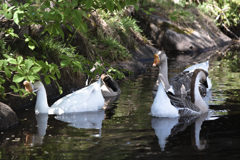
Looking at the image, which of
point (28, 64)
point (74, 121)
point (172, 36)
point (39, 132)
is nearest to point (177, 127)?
point (74, 121)

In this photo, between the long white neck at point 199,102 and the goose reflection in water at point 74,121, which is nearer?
the goose reflection in water at point 74,121

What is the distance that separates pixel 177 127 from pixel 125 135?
1006 millimetres

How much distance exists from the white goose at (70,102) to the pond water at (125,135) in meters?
0.20

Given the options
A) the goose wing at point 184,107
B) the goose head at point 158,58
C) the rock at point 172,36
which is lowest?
the goose wing at point 184,107

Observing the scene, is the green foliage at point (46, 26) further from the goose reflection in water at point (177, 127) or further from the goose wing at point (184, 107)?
the goose wing at point (184, 107)

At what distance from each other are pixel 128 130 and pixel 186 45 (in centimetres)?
1468

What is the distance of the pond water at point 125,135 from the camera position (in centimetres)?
434

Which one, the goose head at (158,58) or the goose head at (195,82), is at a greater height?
the goose head at (158,58)

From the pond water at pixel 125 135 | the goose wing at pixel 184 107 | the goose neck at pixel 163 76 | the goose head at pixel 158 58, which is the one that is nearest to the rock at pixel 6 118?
the pond water at pixel 125 135

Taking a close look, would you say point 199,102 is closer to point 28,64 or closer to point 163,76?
point 163,76

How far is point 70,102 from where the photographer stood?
6785mm

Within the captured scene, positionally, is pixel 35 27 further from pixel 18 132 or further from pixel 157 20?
pixel 157 20

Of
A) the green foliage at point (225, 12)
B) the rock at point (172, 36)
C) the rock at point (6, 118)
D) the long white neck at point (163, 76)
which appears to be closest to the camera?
the rock at point (6, 118)

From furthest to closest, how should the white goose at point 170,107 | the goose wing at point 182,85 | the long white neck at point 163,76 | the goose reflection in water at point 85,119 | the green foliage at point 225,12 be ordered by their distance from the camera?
the green foliage at point 225,12
the goose wing at point 182,85
the long white neck at point 163,76
the white goose at point 170,107
the goose reflection in water at point 85,119
